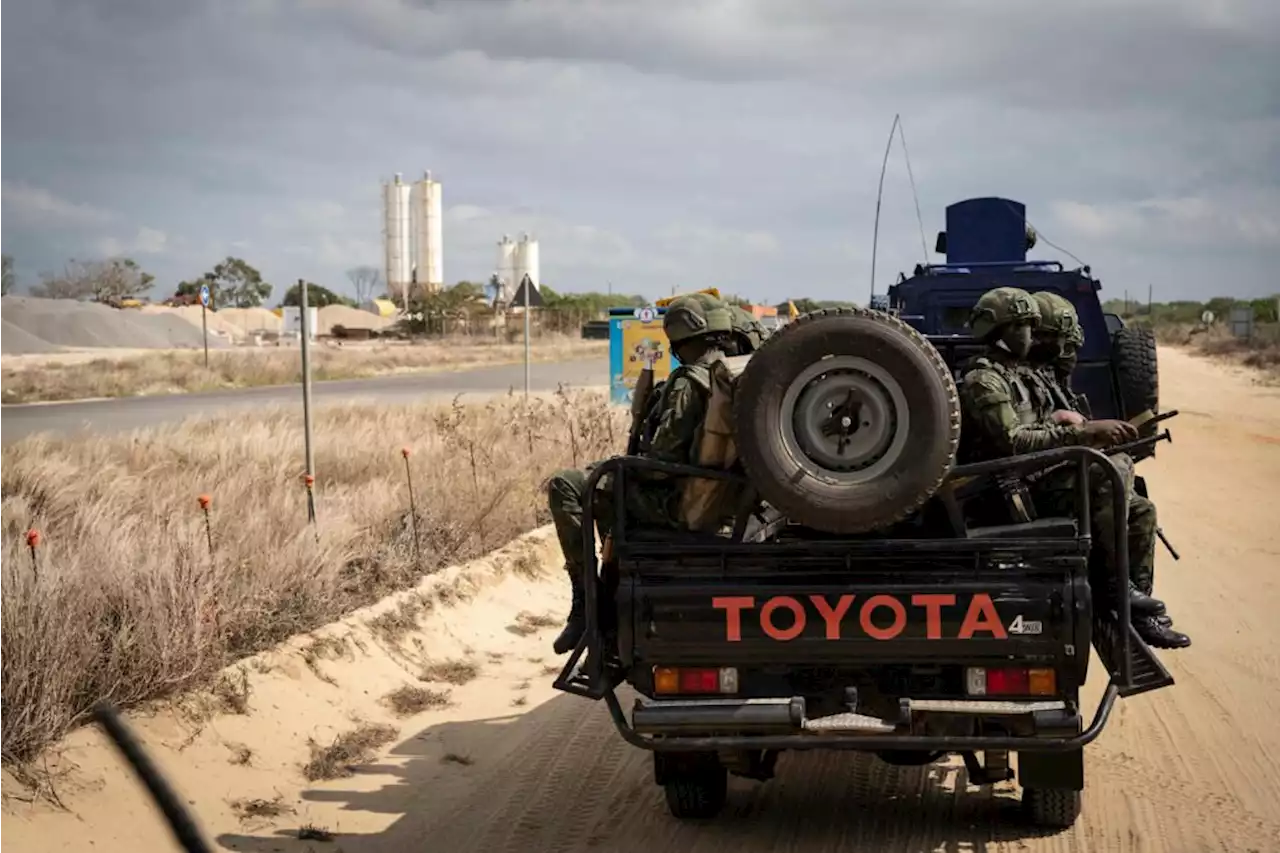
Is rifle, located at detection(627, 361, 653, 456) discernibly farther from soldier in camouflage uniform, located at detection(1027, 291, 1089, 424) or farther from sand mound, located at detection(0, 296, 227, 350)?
sand mound, located at detection(0, 296, 227, 350)

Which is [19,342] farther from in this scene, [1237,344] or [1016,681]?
[1237,344]

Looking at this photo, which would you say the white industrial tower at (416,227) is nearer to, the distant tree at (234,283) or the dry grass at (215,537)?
the distant tree at (234,283)

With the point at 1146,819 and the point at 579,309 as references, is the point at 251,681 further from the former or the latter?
the point at 579,309

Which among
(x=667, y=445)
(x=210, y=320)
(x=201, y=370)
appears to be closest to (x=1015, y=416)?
(x=667, y=445)

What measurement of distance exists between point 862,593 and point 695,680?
0.73 m

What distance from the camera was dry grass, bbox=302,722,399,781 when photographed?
6.81m

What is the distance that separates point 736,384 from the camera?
201 inches

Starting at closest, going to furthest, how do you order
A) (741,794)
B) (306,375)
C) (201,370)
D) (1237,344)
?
1. (741,794)
2. (306,375)
3. (201,370)
4. (1237,344)

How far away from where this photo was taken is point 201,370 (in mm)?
38156

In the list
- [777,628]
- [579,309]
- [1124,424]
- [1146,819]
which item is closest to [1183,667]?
[1146,819]

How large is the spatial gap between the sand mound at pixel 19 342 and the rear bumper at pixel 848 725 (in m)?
42.8

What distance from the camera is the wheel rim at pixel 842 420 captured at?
491cm

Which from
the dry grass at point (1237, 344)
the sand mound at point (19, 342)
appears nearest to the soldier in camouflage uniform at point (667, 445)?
the dry grass at point (1237, 344)

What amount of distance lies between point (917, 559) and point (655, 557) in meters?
0.99
